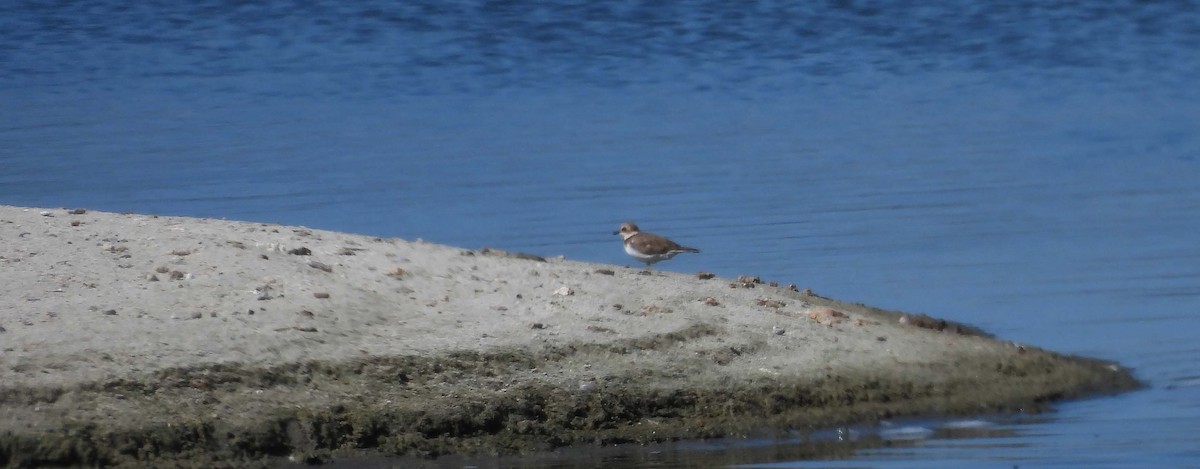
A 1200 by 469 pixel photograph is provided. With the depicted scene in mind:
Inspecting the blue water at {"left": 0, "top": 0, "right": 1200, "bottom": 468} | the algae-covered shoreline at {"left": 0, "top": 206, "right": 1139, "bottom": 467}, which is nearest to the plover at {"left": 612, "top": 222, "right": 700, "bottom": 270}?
the blue water at {"left": 0, "top": 0, "right": 1200, "bottom": 468}

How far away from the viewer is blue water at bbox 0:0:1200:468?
11.9m

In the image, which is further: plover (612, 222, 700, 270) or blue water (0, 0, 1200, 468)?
blue water (0, 0, 1200, 468)

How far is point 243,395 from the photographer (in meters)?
8.12

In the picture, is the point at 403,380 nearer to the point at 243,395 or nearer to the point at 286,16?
the point at 243,395

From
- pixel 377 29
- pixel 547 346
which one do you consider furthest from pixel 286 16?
pixel 547 346

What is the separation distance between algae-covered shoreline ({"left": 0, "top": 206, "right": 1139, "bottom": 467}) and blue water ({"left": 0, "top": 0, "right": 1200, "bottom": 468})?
0.52 m

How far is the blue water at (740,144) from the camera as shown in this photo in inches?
467

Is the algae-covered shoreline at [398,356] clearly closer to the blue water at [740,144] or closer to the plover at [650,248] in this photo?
the blue water at [740,144]

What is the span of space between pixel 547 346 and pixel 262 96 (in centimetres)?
1700

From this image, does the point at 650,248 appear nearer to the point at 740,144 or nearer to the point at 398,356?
the point at 398,356

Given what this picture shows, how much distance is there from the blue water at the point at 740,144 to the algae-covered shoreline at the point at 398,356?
52 cm

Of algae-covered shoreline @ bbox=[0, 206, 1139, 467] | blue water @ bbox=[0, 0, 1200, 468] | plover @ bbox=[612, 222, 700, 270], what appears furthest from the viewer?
blue water @ bbox=[0, 0, 1200, 468]

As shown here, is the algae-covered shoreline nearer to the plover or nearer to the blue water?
the blue water

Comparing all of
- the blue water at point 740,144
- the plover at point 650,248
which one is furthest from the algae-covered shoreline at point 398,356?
the plover at point 650,248
